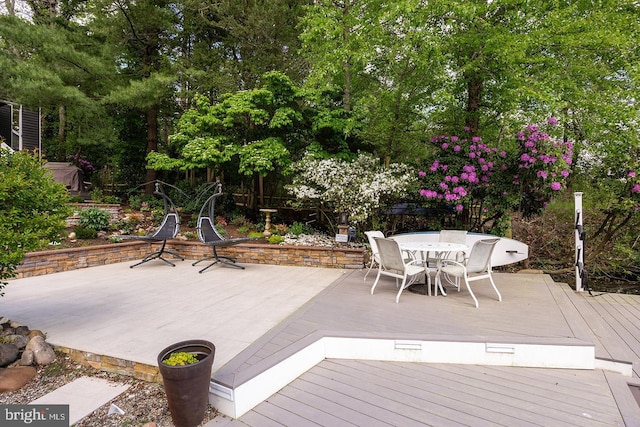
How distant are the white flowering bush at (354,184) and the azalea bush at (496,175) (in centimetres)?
51

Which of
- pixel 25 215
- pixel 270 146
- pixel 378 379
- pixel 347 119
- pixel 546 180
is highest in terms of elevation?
pixel 347 119

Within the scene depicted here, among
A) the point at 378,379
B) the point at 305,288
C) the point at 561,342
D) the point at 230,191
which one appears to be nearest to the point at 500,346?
the point at 561,342

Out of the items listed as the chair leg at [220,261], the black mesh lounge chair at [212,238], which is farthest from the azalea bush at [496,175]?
the chair leg at [220,261]

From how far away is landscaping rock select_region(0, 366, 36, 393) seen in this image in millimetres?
2230

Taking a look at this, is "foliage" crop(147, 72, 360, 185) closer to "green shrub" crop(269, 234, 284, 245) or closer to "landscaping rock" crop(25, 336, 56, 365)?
"green shrub" crop(269, 234, 284, 245)

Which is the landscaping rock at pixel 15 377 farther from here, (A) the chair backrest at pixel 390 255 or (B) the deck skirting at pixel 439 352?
(A) the chair backrest at pixel 390 255

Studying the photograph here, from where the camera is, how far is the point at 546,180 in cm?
550

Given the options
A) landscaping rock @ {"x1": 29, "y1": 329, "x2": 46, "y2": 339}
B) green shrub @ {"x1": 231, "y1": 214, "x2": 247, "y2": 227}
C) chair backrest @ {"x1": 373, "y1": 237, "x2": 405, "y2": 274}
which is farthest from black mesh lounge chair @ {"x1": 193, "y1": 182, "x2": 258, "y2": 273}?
landscaping rock @ {"x1": 29, "y1": 329, "x2": 46, "y2": 339}

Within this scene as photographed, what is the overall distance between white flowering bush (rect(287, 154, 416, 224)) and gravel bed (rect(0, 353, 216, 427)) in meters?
4.24

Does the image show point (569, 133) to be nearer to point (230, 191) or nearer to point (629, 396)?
point (629, 396)

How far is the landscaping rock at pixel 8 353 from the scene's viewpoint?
8.11ft

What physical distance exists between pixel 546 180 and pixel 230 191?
23.6 feet

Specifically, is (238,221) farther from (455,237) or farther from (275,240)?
(455,237)

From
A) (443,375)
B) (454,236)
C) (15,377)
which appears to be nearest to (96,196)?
(15,377)
